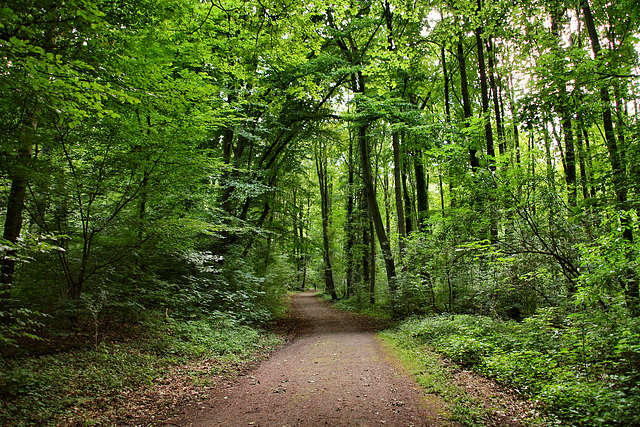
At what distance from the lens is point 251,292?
486 inches

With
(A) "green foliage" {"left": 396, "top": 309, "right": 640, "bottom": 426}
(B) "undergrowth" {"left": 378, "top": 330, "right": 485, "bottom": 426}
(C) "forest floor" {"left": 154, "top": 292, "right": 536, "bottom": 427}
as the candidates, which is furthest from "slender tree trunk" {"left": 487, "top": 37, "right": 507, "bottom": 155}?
(C) "forest floor" {"left": 154, "top": 292, "right": 536, "bottom": 427}

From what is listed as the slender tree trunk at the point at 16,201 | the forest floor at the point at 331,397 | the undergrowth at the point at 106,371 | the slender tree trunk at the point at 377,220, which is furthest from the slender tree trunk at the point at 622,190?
the slender tree trunk at the point at 16,201

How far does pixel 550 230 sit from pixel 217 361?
741 centimetres

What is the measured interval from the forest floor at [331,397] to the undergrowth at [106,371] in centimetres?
92

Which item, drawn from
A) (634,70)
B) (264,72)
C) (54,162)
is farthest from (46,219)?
(634,70)

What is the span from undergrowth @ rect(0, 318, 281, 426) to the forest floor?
917 mm

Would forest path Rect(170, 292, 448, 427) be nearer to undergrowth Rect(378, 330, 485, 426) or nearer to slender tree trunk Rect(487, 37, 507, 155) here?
undergrowth Rect(378, 330, 485, 426)

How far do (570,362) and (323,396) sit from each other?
3.77 m

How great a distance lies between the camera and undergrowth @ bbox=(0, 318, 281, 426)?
13.6ft

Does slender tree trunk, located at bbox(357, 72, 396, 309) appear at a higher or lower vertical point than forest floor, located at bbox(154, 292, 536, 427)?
higher

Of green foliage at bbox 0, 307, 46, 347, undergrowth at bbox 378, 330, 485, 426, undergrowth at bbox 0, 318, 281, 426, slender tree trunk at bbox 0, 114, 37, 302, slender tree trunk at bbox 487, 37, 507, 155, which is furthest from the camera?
slender tree trunk at bbox 487, 37, 507, 155

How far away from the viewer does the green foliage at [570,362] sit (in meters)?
3.70

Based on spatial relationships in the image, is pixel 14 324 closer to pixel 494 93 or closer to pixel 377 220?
pixel 377 220

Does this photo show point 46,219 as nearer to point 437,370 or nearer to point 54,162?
point 54,162
